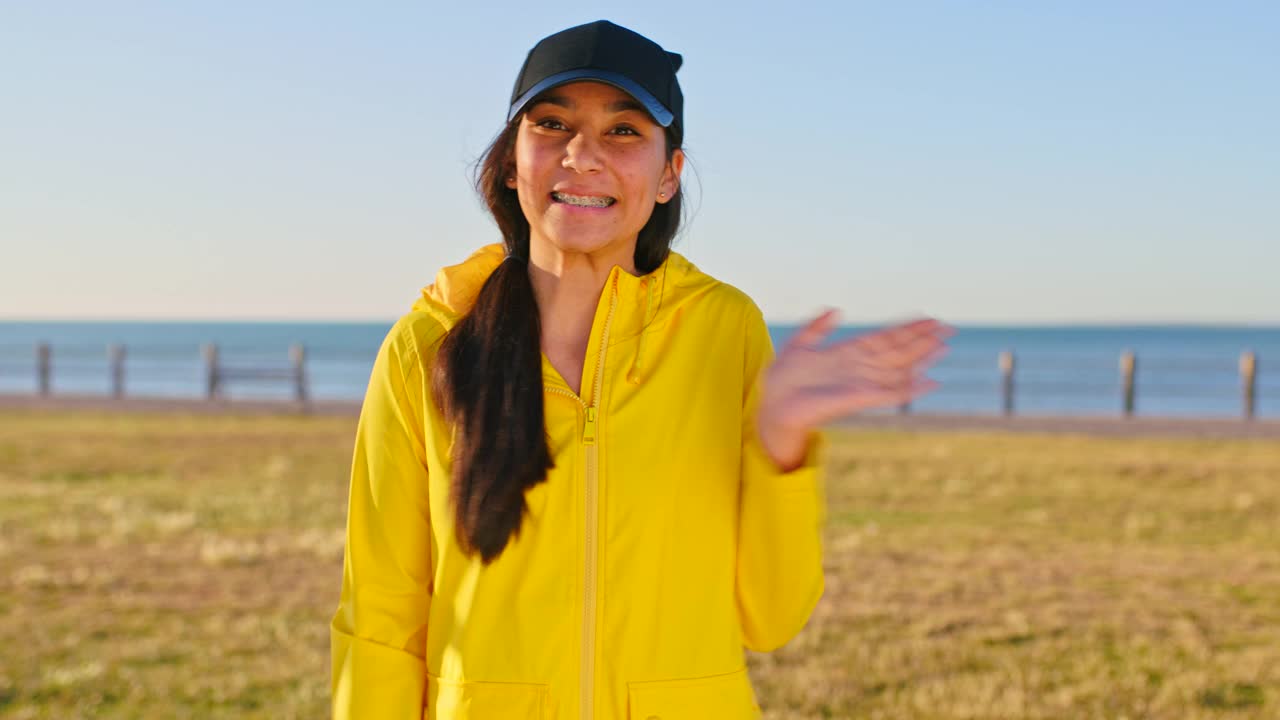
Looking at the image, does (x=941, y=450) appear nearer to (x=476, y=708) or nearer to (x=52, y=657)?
(x=52, y=657)

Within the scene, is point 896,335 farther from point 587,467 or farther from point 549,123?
point 549,123

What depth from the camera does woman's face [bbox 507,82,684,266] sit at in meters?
2.11

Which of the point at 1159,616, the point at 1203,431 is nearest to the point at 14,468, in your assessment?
the point at 1159,616

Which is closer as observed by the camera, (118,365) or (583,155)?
(583,155)

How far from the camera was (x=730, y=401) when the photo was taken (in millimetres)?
2086

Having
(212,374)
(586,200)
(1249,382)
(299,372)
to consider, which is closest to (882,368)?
(586,200)

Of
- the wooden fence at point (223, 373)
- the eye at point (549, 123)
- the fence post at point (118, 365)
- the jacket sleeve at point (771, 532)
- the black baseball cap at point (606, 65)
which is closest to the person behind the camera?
the jacket sleeve at point (771, 532)

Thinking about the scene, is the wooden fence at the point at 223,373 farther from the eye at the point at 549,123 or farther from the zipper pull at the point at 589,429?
the zipper pull at the point at 589,429

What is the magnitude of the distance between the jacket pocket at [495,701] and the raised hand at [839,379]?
54 centimetres

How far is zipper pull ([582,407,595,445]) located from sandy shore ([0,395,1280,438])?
17.9m

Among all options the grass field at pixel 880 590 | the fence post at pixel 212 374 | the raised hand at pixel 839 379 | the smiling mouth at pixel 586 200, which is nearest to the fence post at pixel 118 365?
the fence post at pixel 212 374

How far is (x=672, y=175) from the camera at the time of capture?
7.47 ft

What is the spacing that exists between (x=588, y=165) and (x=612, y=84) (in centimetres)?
14

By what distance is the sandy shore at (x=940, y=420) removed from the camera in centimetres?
1892
